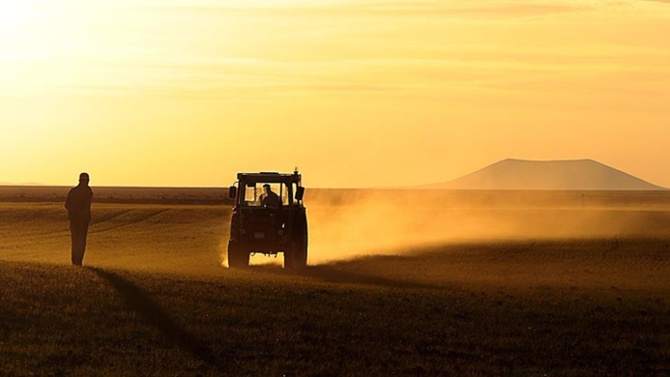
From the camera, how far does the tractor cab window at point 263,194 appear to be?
1399 inches

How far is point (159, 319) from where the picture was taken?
2072 centimetres

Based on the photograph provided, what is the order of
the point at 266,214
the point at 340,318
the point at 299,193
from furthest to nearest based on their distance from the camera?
the point at 266,214, the point at 299,193, the point at 340,318

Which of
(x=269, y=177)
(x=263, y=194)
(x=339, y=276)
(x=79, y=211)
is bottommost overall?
(x=339, y=276)

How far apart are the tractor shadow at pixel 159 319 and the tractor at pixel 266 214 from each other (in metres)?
9.14

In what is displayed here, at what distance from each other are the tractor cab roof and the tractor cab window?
0.17 meters

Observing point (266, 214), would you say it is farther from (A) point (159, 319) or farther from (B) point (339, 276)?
(A) point (159, 319)

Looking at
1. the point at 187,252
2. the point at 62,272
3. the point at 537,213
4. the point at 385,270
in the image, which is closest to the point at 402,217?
the point at 537,213

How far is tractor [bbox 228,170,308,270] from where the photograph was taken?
35.4 meters

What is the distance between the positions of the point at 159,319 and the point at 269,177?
15183mm

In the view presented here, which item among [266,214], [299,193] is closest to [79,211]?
[266,214]

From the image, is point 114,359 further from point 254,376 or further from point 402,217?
point 402,217

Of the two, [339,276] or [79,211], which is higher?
[79,211]

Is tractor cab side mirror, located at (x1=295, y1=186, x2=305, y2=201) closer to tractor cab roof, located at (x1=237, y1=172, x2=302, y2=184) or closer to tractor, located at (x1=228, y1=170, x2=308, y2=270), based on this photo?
tractor, located at (x1=228, y1=170, x2=308, y2=270)

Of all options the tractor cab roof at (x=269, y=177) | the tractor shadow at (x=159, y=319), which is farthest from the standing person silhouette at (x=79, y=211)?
the tractor cab roof at (x=269, y=177)
